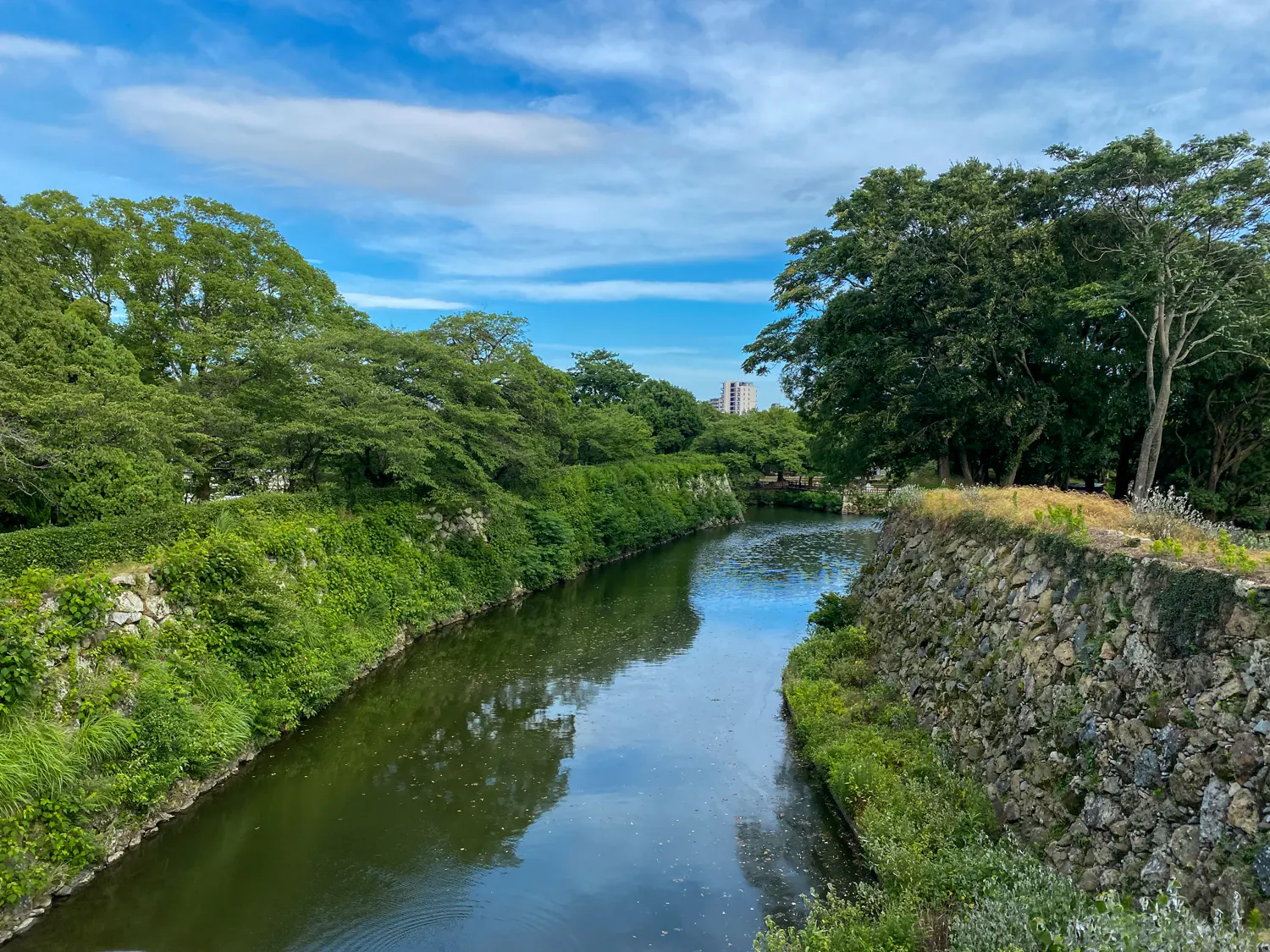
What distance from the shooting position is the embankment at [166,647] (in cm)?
859

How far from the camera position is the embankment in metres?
8.59

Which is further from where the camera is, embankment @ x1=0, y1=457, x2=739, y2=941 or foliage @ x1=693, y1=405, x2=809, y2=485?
foliage @ x1=693, y1=405, x2=809, y2=485

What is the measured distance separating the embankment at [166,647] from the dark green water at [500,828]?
0.69 m

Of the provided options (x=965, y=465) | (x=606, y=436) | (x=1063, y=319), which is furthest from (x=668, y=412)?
(x=1063, y=319)

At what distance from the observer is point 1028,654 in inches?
379

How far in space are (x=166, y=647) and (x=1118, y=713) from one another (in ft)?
44.5

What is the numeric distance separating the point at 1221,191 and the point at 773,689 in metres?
15.1

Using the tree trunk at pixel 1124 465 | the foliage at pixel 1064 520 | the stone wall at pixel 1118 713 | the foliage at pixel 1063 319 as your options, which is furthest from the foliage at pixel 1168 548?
the tree trunk at pixel 1124 465

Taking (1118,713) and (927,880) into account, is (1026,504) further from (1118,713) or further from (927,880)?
(927,880)

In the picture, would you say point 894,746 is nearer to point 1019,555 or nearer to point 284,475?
point 1019,555

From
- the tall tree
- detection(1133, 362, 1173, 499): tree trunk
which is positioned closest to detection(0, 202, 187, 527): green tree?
the tall tree

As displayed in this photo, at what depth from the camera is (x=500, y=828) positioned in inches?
432

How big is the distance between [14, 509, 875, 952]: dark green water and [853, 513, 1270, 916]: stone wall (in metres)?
3.04

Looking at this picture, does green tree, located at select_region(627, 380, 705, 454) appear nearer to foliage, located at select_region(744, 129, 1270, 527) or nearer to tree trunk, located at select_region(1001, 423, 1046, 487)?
foliage, located at select_region(744, 129, 1270, 527)
